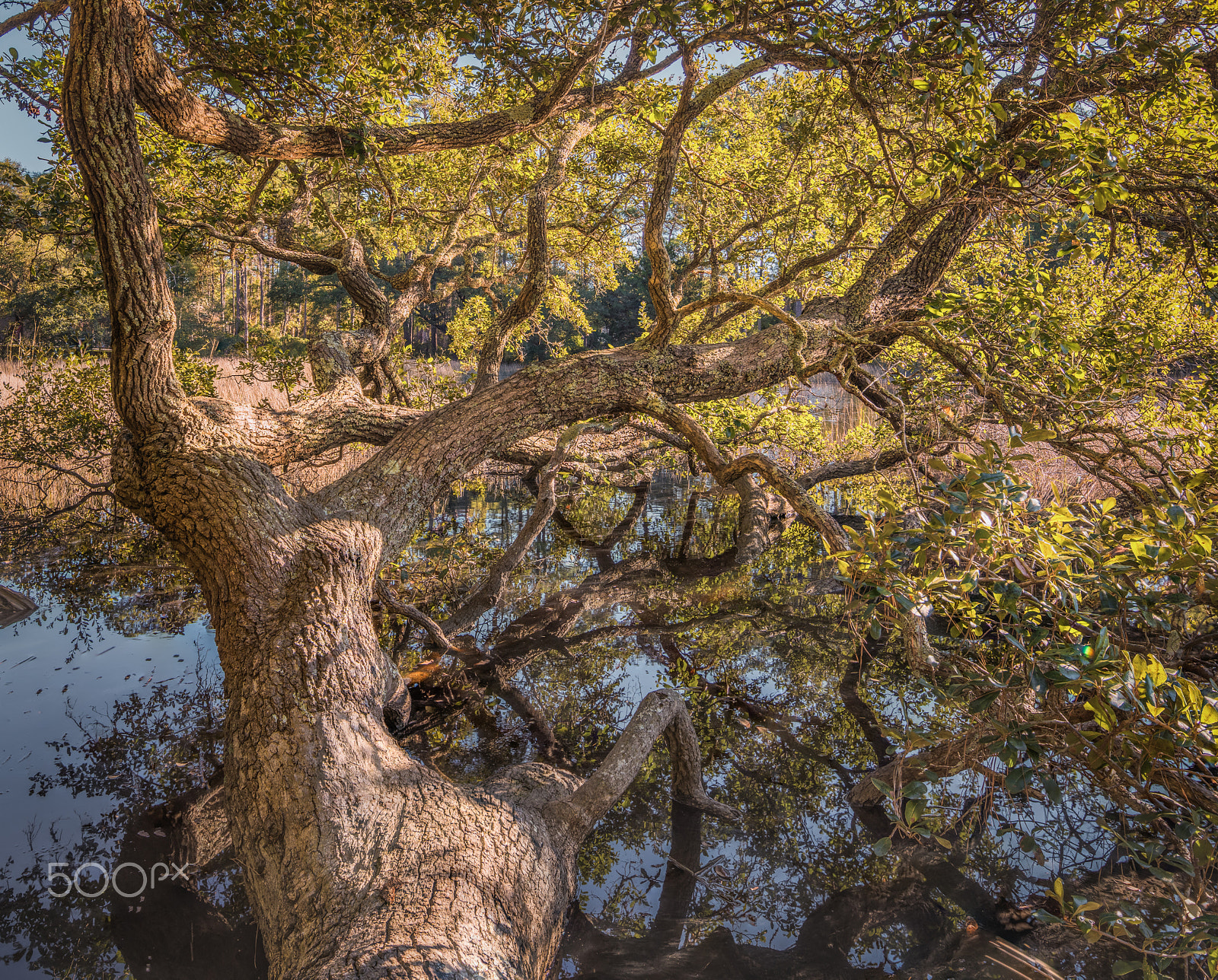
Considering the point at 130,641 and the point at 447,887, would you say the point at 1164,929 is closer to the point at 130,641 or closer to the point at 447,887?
the point at 447,887

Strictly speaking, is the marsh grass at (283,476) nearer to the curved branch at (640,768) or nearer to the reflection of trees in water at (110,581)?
the reflection of trees in water at (110,581)

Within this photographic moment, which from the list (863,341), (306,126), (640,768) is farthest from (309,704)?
(863,341)

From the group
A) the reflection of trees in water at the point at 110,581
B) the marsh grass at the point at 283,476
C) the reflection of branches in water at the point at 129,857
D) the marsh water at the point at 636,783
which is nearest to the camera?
the reflection of branches in water at the point at 129,857

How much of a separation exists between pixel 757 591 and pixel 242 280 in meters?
29.4

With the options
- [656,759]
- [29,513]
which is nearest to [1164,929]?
[656,759]

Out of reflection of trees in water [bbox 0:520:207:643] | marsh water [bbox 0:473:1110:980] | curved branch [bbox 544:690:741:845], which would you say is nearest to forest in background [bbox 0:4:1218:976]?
marsh water [bbox 0:473:1110:980]

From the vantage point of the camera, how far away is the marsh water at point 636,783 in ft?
7.78

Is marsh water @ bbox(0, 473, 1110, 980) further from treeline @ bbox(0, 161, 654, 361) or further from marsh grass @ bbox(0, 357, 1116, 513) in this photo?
treeline @ bbox(0, 161, 654, 361)

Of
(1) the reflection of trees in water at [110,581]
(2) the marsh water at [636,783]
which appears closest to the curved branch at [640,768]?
(2) the marsh water at [636,783]

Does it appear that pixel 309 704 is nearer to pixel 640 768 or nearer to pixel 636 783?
pixel 640 768

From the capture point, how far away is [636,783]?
3.33 metres

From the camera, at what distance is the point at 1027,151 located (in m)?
2.98

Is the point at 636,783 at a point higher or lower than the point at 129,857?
higher

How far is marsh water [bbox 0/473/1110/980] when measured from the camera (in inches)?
93.4
